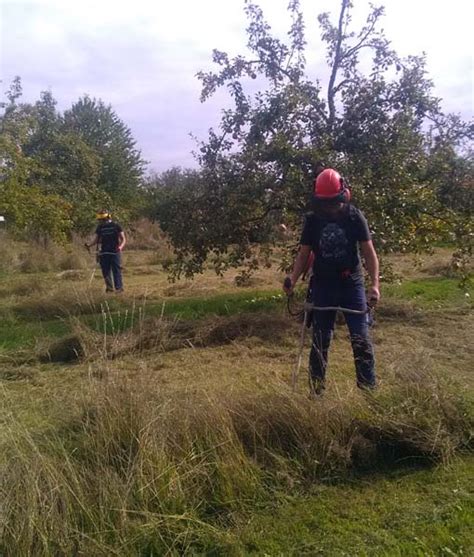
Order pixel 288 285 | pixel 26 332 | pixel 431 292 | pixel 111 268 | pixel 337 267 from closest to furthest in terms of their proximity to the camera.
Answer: pixel 337 267 < pixel 288 285 < pixel 26 332 < pixel 431 292 < pixel 111 268

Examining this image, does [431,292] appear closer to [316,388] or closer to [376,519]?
[316,388]

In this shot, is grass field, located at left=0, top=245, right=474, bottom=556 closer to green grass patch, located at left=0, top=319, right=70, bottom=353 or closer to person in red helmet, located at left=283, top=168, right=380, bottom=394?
person in red helmet, located at left=283, top=168, right=380, bottom=394

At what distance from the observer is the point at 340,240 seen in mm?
4379

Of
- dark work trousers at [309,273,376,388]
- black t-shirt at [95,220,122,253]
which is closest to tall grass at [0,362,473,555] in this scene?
dark work trousers at [309,273,376,388]

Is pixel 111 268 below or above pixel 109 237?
below

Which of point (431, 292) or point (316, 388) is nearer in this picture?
point (316, 388)

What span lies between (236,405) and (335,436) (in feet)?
2.19

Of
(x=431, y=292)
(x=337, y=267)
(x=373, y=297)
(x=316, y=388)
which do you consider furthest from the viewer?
(x=431, y=292)

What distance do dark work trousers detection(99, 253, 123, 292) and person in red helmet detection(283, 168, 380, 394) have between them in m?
7.29

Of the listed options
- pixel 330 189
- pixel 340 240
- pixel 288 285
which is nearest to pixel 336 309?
pixel 288 285

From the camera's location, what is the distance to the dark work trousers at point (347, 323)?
14.2ft

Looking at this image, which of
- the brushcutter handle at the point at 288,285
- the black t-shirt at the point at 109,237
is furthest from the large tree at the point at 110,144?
the brushcutter handle at the point at 288,285

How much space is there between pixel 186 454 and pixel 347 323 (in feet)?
5.75

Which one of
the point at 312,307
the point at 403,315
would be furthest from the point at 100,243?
the point at 312,307
